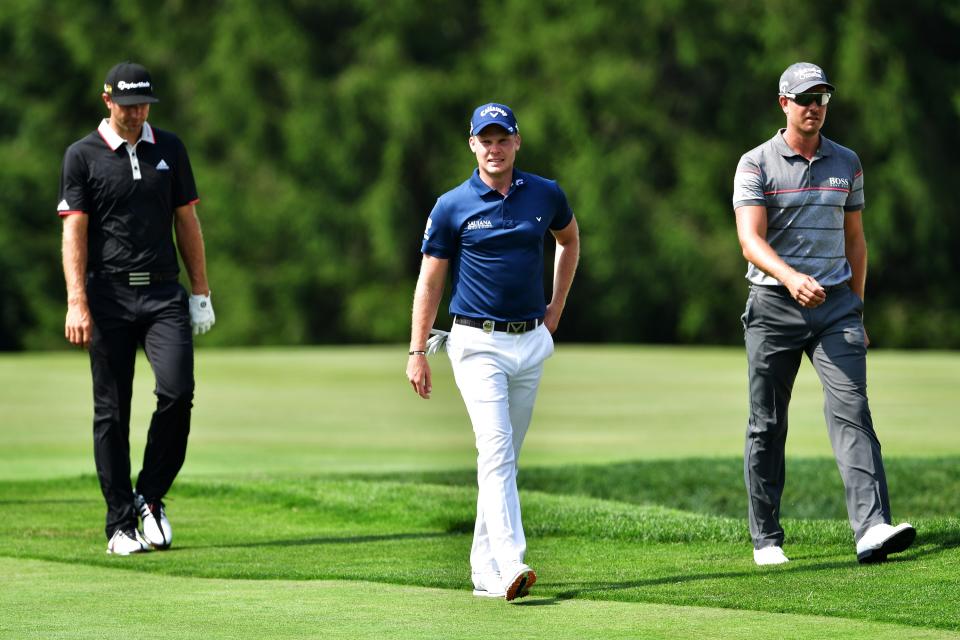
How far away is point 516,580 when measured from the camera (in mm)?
5992

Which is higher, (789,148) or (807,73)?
(807,73)

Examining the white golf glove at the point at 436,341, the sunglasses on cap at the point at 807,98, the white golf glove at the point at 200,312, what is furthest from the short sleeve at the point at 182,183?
the sunglasses on cap at the point at 807,98

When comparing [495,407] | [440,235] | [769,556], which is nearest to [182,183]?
[440,235]

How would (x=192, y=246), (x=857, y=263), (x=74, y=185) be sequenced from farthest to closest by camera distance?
(x=192, y=246)
(x=74, y=185)
(x=857, y=263)

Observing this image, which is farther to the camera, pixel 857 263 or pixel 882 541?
pixel 857 263

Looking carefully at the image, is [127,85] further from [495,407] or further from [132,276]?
[495,407]

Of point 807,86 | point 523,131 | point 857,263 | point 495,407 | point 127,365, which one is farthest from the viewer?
point 523,131

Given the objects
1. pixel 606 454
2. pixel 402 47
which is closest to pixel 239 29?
pixel 402 47

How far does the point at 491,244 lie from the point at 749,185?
1156mm

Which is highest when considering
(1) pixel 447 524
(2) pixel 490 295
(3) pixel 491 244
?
(3) pixel 491 244

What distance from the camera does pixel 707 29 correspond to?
34875 mm

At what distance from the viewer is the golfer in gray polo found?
22.3 ft

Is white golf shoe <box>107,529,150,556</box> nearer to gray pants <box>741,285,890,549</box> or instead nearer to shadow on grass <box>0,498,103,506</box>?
shadow on grass <box>0,498,103,506</box>

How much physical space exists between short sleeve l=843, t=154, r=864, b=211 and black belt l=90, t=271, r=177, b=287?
3114mm
